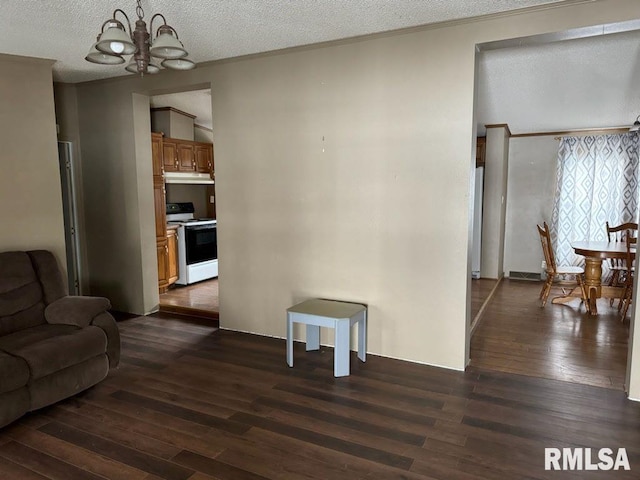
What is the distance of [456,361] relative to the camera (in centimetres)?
331

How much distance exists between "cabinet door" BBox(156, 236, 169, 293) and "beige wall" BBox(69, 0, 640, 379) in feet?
5.76

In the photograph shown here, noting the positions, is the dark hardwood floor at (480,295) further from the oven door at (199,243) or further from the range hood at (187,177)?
the range hood at (187,177)

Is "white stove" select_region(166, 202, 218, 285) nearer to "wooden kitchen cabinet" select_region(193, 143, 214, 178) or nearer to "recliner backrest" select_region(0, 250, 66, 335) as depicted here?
"wooden kitchen cabinet" select_region(193, 143, 214, 178)

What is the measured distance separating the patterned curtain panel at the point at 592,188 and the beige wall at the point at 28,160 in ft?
22.0

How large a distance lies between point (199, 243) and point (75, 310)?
317cm

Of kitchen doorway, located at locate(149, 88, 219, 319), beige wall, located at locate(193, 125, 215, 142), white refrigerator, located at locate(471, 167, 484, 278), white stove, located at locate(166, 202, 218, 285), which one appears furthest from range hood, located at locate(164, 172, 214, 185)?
white refrigerator, located at locate(471, 167, 484, 278)

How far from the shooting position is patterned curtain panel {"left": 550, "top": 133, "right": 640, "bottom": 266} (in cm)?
619

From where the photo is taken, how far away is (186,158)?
621 centimetres

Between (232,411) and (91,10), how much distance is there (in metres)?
2.77

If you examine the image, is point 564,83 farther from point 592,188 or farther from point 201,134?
point 201,134

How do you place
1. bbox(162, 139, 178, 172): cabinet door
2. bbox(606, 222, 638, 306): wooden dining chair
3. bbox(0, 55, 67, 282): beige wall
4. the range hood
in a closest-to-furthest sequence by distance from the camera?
bbox(0, 55, 67, 282): beige wall → bbox(606, 222, 638, 306): wooden dining chair → bbox(162, 139, 178, 172): cabinet door → the range hood

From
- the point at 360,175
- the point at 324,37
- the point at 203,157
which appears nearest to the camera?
the point at 324,37

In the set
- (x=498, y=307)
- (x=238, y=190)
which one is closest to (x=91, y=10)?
(x=238, y=190)

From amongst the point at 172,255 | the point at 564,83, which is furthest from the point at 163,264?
the point at 564,83
